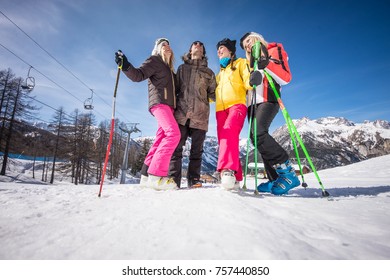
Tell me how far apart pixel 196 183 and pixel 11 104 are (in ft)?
96.3

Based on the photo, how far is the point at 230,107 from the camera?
3125 millimetres

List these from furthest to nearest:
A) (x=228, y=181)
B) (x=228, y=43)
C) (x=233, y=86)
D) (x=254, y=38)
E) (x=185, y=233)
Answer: (x=228, y=43) → (x=254, y=38) → (x=233, y=86) → (x=228, y=181) → (x=185, y=233)

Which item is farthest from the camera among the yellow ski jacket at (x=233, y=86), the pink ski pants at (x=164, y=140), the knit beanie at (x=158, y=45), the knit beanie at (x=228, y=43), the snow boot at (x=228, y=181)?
the knit beanie at (x=158, y=45)

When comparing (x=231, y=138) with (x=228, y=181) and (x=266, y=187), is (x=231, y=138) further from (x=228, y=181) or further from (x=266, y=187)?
(x=266, y=187)

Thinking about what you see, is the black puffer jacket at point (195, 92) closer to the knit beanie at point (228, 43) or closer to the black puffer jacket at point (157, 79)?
the black puffer jacket at point (157, 79)

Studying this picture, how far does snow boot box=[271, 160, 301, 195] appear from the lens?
279 cm

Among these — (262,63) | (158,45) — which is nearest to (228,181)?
(262,63)

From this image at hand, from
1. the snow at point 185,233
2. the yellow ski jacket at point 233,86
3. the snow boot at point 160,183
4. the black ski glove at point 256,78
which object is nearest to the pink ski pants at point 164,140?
the snow boot at point 160,183

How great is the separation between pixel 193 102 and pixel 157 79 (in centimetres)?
75

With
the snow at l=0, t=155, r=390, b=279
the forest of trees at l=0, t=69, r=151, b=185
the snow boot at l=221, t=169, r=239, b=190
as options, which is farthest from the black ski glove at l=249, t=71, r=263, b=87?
the forest of trees at l=0, t=69, r=151, b=185

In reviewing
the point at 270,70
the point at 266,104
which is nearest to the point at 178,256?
the point at 266,104

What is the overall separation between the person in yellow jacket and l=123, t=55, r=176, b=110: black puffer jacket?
2.77 feet

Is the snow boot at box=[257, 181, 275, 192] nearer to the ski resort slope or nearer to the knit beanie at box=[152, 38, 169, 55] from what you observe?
the ski resort slope

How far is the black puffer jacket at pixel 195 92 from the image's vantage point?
11.1 ft
